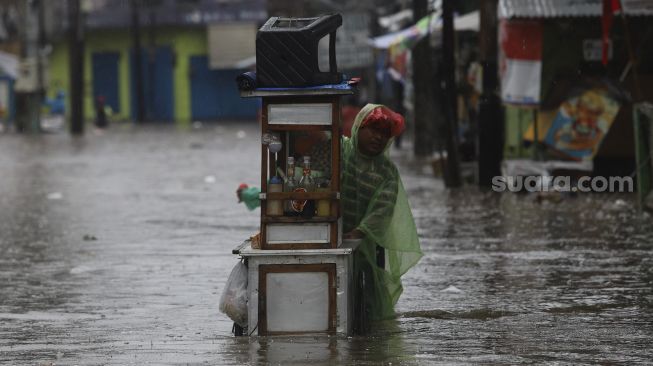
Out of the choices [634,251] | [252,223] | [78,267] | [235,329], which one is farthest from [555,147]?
[235,329]

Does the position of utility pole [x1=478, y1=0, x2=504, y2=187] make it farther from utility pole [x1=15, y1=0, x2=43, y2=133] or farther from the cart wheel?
utility pole [x1=15, y1=0, x2=43, y2=133]

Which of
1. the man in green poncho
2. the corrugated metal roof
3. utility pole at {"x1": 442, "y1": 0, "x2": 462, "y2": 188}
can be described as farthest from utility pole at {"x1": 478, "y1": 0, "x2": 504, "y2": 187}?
the man in green poncho

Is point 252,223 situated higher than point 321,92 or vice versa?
point 321,92

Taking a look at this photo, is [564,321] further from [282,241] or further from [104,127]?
[104,127]

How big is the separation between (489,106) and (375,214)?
11.0 m

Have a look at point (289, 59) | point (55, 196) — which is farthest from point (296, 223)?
point (55, 196)

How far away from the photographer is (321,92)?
327 inches

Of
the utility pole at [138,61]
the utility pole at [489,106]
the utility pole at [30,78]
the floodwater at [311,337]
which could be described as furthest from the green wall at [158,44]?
the utility pole at [489,106]

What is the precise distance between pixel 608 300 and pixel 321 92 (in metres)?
2.82

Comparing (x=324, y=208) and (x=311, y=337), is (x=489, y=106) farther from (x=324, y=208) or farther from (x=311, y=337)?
(x=311, y=337)

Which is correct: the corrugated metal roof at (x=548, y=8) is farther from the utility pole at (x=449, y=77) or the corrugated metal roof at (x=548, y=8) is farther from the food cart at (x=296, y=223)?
the food cart at (x=296, y=223)

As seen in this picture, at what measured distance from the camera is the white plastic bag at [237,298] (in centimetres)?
859

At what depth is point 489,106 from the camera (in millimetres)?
19750

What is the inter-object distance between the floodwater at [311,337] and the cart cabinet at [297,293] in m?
0.11
